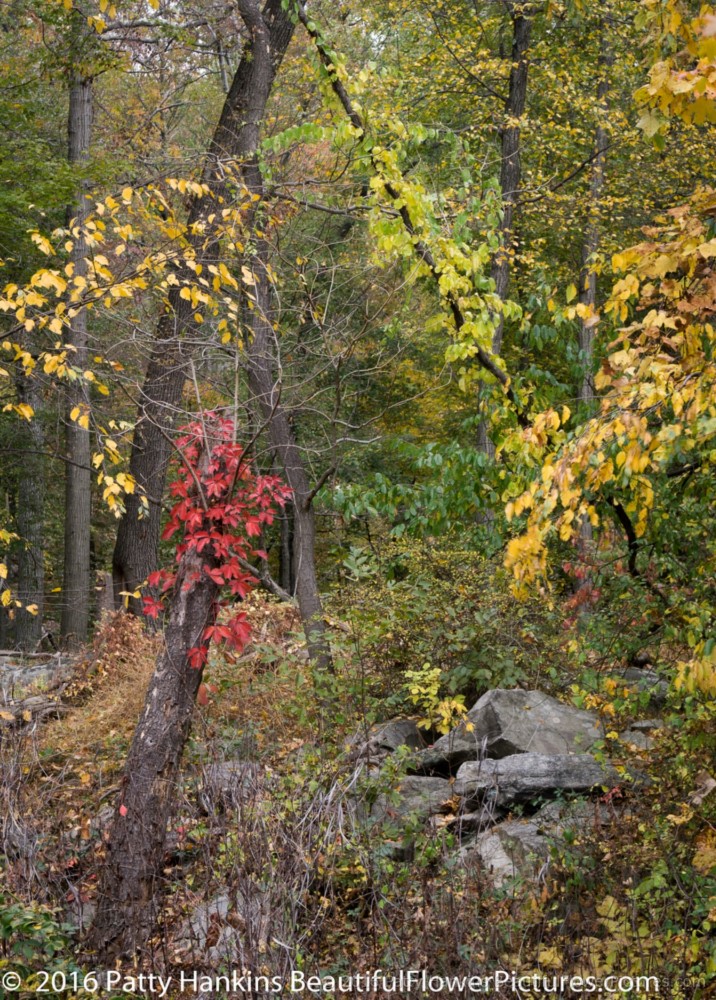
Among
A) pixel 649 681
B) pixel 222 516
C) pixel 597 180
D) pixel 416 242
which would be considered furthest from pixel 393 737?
pixel 597 180

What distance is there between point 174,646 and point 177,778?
0.80m

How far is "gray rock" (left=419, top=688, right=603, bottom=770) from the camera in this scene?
6746 millimetres

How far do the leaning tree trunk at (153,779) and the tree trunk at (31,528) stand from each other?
10.3 meters

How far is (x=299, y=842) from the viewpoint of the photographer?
4594 millimetres

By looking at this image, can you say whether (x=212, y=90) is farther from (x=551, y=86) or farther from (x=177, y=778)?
(x=177, y=778)

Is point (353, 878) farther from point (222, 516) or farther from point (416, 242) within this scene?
point (416, 242)

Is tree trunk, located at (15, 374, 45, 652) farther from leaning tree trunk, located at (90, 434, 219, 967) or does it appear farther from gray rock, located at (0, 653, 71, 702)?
leaning tree trunk, located at (90, 434, 219, 967)

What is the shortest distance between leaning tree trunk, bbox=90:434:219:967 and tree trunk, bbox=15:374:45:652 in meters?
10.3

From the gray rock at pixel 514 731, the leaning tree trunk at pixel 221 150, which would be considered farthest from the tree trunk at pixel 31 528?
the gray rock at pixel 514 731

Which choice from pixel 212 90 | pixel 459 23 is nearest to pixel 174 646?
pixel 459 23

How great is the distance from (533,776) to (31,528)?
488 inches

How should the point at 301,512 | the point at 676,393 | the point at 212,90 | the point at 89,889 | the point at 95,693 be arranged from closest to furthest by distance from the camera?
the point at 676,393, the point at 89,889, the point at 301,512, the point at 95,693, the point at 212,90

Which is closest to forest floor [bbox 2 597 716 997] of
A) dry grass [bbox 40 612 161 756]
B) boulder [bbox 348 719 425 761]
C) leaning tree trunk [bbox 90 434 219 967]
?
leaning tree trunk [bbox 90 434 219 967]

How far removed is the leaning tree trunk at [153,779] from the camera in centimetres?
528
